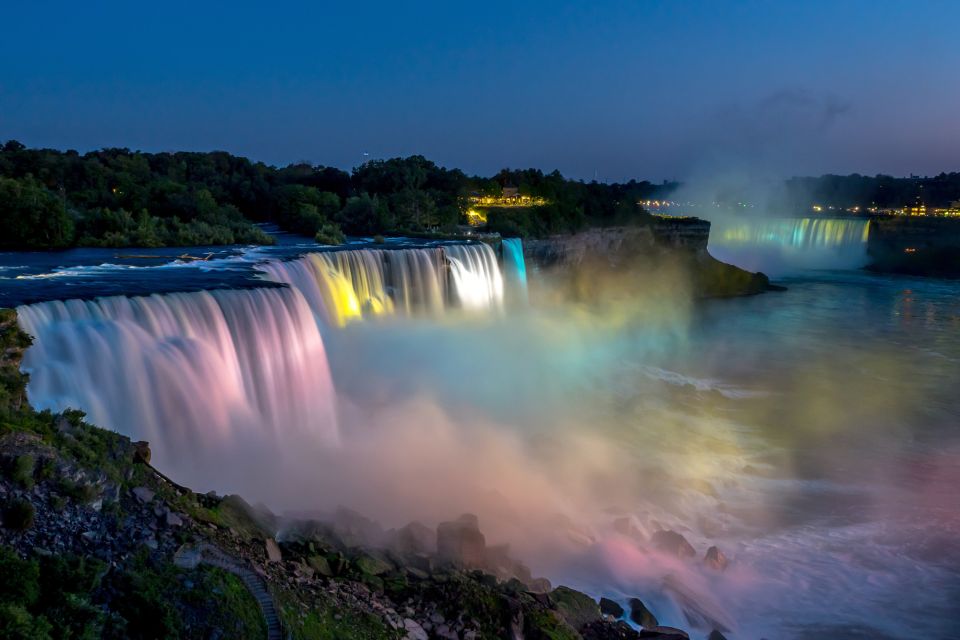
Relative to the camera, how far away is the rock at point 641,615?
945 cm

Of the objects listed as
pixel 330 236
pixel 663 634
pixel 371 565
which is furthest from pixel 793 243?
pixel 371 565

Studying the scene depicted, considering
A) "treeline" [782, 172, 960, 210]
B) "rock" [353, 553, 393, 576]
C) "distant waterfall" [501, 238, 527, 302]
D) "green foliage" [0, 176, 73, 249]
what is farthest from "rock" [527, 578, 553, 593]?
"treeline" [782, 172, 960, 210]

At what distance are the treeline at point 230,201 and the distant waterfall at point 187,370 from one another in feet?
44.6

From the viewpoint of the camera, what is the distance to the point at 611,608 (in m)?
9.71

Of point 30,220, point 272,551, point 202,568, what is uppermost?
point 30,220

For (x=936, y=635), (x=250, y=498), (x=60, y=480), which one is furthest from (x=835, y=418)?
(x=60, y=480)

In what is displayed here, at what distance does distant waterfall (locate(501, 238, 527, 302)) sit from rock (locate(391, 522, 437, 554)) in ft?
76.1

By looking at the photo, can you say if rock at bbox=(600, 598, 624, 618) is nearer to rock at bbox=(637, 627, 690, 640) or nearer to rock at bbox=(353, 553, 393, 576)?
rock at bbox=(637, 627, 690, 640)

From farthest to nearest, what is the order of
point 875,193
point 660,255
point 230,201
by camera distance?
point 875,193 → point 660,255 → point 230,201

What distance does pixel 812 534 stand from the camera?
1303 cm

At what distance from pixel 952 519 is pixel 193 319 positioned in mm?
15236

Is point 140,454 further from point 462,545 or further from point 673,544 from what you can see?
point 673,544

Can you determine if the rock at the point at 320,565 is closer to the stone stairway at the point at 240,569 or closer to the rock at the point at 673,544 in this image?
the stone stairway at the point at 240,569

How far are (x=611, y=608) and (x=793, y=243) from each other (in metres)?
75.4
